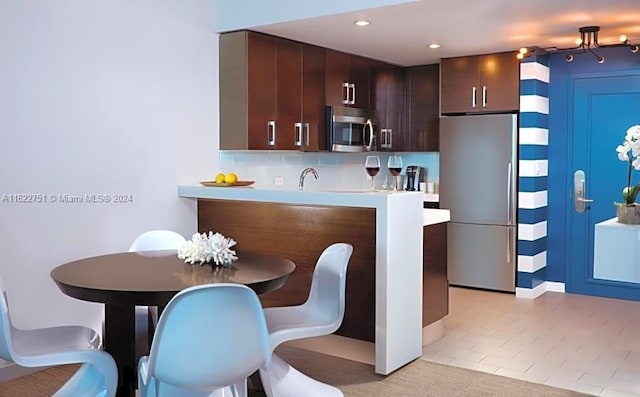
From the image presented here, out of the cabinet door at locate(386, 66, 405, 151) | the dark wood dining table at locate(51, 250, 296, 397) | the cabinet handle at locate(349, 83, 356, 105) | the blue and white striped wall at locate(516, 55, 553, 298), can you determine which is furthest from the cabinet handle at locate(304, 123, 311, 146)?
the dark wood dining table at locate(51, 250, 296, 397)

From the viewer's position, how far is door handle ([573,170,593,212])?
5.88 meters

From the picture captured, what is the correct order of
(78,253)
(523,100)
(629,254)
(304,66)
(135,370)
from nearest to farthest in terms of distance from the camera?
(135,370) < (629,254) < (78,253) < (304,66) < (523,100)

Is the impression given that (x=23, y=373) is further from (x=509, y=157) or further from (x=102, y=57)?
(x=509, y=157)

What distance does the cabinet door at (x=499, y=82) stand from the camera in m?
5.85

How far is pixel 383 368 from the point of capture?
12.0 ft

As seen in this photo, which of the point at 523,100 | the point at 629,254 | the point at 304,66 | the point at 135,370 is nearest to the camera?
the point at 135,370

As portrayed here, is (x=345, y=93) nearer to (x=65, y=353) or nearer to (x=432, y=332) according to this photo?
(x=432, y=332)

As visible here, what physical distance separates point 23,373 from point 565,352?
341 centimetres

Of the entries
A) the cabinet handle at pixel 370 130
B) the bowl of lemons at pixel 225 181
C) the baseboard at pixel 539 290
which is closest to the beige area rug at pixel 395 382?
the bowl of lemons at pixel 225 181

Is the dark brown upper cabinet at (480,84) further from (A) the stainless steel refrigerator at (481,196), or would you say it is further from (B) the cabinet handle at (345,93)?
(B) the cabinet handle at (345,93)

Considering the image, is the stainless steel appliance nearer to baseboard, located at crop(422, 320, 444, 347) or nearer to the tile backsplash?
the tile backsplash

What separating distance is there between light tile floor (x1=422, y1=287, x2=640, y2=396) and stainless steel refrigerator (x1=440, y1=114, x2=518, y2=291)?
33 centimetres

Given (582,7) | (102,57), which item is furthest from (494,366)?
(102,57)

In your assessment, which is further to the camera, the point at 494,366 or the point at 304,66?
the point at 304,66
